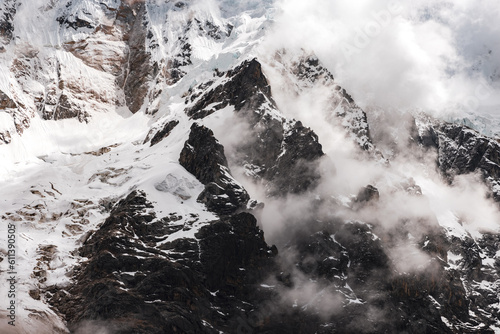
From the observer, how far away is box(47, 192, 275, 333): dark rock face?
123 metres

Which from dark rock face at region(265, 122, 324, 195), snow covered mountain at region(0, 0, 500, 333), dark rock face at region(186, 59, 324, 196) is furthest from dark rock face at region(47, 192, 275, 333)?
dark rock face at region(186, 59, 324, 196)

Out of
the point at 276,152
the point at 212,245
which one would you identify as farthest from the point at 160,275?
the point at 276,152

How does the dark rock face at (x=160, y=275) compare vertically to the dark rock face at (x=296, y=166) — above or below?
below

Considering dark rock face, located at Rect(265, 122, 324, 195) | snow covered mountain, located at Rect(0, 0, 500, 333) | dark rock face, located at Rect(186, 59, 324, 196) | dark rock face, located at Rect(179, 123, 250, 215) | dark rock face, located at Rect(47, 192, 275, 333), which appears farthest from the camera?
dark rock face, located at Rect(186, 59, 324, 196)

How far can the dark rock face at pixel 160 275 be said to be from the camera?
123 metres

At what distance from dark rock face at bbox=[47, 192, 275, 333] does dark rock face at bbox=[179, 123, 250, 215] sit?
6.94m

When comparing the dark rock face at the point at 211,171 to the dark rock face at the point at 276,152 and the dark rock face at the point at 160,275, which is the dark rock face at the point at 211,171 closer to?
the dark rock face at the point at 160,275

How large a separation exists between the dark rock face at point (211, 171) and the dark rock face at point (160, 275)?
6.94m

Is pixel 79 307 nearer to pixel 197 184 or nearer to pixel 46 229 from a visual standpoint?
pixel 46 229

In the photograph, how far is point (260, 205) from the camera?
159875mm

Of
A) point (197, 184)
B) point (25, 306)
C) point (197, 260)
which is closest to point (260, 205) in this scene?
point (197, 184)

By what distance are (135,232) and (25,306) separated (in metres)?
30.2

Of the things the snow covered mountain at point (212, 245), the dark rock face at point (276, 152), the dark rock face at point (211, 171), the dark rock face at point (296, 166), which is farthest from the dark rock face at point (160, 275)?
the dark rock face at point (276, 152)

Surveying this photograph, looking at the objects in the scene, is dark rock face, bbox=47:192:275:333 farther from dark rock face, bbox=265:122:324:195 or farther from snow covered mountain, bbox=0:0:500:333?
dark rock face, bbox=265:122:324:195
